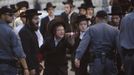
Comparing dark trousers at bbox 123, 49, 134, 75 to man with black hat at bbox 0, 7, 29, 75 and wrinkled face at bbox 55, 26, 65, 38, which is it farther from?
man with black hat at bbox 0, 7, 29, 75

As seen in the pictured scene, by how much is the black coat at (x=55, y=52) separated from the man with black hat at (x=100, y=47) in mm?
284

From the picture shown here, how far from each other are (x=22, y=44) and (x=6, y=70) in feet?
4.31

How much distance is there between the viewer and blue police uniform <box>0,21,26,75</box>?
37.7ft

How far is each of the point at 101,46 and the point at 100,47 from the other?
29 mm

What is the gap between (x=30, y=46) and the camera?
41.6ft

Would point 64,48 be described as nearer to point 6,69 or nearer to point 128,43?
point 128,43

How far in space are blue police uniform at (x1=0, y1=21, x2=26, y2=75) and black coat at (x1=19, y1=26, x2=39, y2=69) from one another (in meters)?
1.09

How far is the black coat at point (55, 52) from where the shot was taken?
12.4 meters

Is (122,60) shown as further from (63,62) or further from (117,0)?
(117,0)

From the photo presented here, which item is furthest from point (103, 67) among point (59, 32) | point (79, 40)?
point (79, 40)

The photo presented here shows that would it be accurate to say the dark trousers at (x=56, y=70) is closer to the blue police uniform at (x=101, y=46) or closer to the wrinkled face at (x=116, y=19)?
the blue police uniform at (x=101, y=46)

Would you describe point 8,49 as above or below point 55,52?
above

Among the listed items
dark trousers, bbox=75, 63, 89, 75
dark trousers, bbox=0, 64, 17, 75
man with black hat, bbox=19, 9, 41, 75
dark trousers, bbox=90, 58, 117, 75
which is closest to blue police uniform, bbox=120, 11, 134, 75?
dark trousers, bbox=90, 58, 117, 75

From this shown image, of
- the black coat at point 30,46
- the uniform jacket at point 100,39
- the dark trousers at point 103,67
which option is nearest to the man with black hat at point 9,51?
the black coat at point 30,46
